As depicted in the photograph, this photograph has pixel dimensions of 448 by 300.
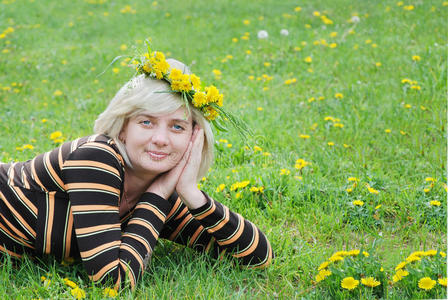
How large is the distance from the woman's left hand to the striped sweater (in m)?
0.05

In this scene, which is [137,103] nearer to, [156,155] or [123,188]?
[156,155]

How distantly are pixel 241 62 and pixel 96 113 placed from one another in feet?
6.33

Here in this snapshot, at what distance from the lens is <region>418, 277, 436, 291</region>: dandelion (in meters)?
2.12

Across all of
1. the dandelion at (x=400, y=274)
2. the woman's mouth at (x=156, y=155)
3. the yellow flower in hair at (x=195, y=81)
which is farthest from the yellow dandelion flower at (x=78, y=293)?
the dandelion at (x=400, y=274)

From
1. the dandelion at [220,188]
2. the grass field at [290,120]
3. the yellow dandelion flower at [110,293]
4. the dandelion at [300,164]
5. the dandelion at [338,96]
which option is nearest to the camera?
the yellow dandelion flower at [110,293]

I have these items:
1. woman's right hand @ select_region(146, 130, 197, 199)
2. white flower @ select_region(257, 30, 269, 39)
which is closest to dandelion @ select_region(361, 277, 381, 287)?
woman's right hand @ select_region(146, 130, 197, 199)

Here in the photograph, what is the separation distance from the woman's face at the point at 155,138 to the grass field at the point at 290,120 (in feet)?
1.64

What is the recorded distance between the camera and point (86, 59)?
6730mm

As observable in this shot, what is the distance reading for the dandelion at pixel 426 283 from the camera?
2117 mm

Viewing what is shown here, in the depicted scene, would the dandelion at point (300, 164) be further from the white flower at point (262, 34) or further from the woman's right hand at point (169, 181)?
the white flower at point (262, 34)

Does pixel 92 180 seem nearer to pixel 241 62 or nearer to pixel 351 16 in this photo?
pixel 241 62

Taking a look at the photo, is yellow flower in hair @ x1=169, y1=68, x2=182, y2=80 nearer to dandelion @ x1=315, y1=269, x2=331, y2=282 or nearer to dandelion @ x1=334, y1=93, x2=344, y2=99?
dandelion @ x1=315, y1=269, x2=331, y2=282

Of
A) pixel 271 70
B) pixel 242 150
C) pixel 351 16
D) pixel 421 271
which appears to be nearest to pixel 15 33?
pixel 271 70

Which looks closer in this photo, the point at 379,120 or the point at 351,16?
the point at 379,120
